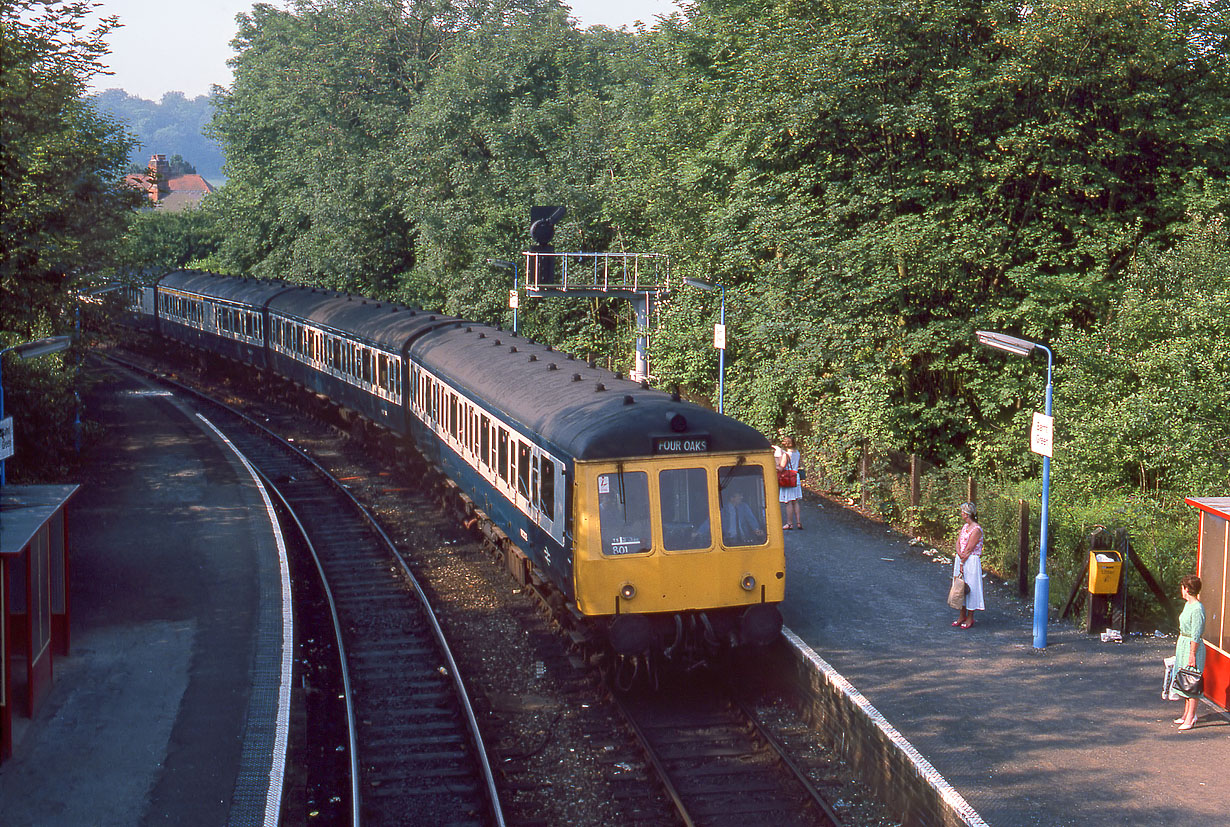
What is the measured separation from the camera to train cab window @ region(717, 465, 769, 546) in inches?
471

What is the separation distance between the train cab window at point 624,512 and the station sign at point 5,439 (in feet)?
24.9

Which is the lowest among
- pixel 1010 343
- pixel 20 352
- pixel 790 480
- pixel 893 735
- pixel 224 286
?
pixel 893 735

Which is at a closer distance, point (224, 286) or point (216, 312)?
point (216, 312)

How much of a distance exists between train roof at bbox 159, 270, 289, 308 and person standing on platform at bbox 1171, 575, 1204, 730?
29188 millimetres

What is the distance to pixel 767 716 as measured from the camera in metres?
12.1

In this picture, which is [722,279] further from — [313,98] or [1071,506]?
[313,98]

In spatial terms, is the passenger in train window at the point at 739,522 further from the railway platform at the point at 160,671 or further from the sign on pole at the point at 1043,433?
the railway platform at the point at 160,671

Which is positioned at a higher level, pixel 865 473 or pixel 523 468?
pixel 523 468

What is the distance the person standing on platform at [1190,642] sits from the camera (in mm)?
10680

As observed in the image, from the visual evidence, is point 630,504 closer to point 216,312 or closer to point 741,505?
point 741,505

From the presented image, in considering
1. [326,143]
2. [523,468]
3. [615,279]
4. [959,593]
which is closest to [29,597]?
[523,468]

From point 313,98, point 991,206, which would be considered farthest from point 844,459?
point 313,98

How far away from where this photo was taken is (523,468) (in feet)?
46.6

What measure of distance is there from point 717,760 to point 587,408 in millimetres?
4014
